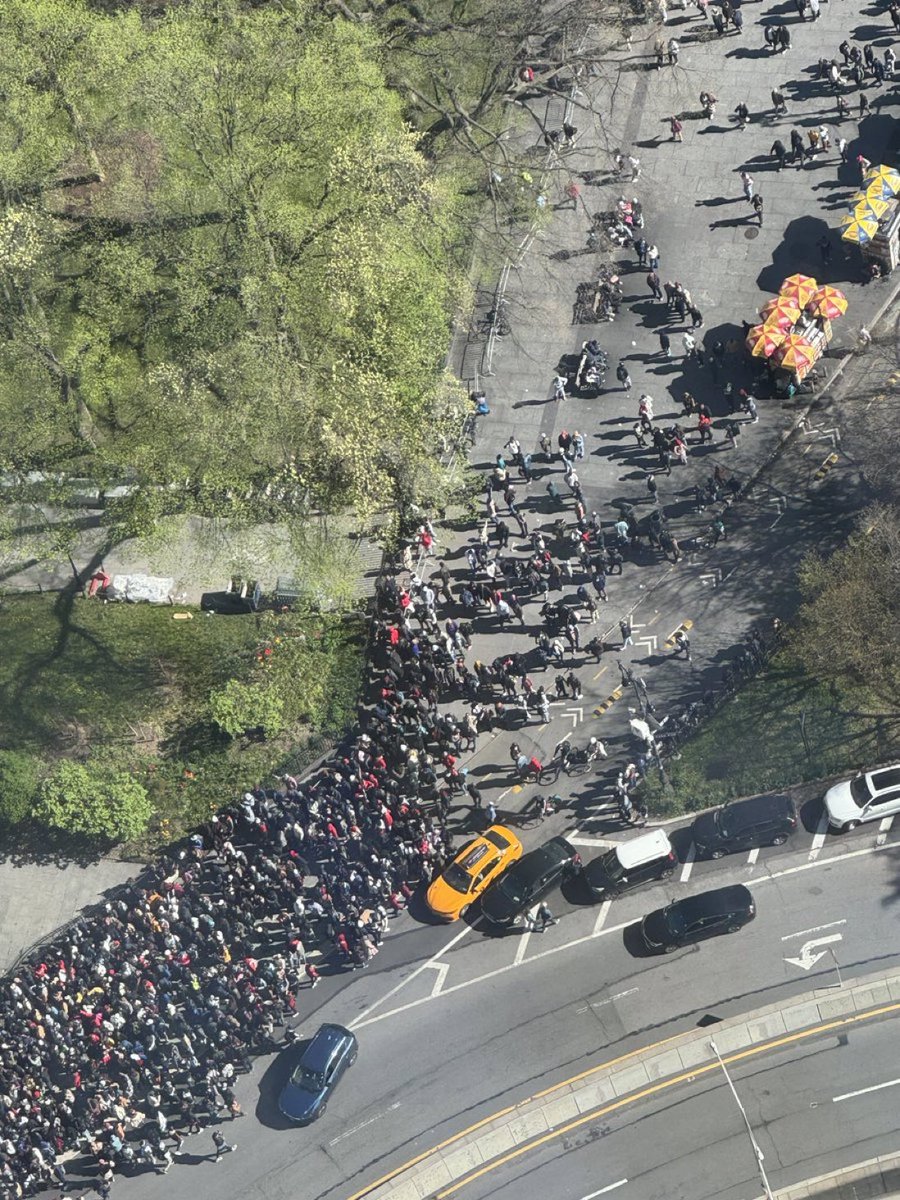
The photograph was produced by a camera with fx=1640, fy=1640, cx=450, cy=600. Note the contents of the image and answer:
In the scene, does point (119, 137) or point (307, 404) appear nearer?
point (307, 404)

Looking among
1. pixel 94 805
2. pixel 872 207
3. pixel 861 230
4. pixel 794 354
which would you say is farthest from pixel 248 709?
pixel 872 207

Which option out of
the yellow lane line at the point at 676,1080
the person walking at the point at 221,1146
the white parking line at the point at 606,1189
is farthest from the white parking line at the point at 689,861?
the person walking at the point at 221,1146

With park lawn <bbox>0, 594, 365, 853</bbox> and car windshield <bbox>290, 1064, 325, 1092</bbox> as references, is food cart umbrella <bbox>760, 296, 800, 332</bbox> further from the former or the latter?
car windshield <bbox>290, 1064, 325, 1092</bbox>

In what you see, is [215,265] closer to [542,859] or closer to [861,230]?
[542,859]

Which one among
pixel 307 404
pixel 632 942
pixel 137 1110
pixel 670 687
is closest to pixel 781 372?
pixel 670 687

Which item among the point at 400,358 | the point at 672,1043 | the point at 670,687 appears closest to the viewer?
the point at 672,1043

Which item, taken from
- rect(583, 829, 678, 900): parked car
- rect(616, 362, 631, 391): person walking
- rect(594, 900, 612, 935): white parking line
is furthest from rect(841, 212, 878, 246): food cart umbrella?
rect(594, 900, 612, 935): white parking line

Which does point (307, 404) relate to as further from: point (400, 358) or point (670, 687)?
point (670, 687)
